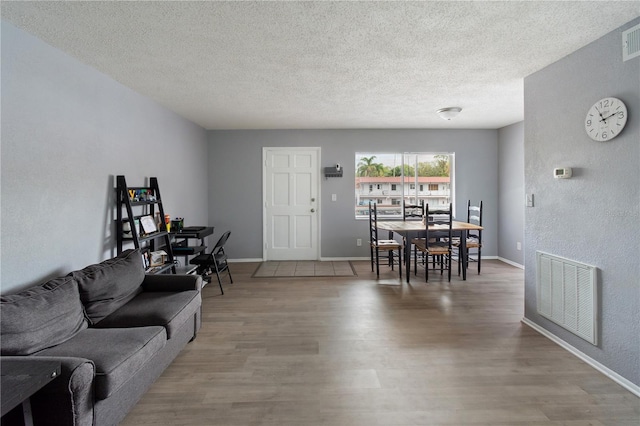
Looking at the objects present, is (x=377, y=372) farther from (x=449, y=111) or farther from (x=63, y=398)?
(x=449, y=111)

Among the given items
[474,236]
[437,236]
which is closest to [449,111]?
[437,236]

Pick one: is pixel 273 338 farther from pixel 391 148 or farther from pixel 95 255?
pixel 391 148

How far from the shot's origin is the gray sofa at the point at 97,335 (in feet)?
4.69

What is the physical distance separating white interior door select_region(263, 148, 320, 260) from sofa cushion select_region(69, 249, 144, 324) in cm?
312

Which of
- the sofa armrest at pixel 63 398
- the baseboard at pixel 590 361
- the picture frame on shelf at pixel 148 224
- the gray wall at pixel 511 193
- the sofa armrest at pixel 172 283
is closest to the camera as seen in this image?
the sofa armrest at pixel 63 398

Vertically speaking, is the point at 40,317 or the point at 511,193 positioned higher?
the point at 511,193

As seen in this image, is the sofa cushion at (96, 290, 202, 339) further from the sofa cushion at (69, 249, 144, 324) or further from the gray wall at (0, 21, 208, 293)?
the gray wall at (0, 21, 208, 293)

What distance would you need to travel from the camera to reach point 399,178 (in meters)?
5.78

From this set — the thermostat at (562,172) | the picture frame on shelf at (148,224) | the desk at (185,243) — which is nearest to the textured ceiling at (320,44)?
the thermostat at (562,172)

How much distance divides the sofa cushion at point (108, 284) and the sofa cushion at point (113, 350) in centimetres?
23

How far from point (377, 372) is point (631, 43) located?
9.11 ft

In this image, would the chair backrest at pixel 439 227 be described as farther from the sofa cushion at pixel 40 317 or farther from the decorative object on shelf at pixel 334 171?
the sofa cushion at pixel 40 317

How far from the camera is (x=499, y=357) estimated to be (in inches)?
93.9

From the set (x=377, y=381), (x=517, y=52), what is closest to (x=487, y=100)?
(x=517, y=52)
